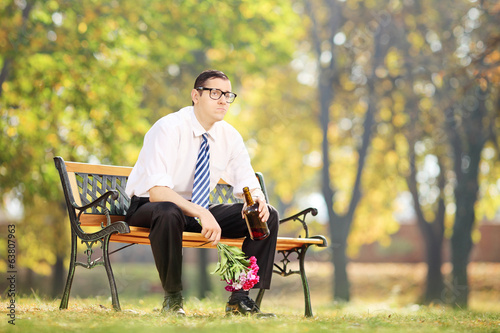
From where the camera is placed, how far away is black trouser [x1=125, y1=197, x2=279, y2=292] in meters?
4.61

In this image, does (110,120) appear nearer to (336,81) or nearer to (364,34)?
(336,81)

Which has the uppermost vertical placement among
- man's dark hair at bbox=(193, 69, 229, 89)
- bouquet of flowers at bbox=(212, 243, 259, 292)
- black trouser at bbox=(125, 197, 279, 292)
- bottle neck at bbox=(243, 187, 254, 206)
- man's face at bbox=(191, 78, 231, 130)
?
man's dark hair at bbox=(193, 69, 229, 89)

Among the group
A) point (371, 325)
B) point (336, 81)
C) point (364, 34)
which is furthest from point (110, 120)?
point (371, 325)

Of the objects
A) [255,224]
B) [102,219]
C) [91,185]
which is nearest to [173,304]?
[255,224]

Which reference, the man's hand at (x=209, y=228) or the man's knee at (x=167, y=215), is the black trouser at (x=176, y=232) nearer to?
the man's knee at (x=167, y=215)

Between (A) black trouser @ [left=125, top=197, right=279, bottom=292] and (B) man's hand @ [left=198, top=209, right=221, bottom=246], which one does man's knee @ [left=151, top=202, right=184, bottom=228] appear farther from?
(B) man's hand @ [left=198, top=209, right=221, bottom=246]

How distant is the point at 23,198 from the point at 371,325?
418 inches

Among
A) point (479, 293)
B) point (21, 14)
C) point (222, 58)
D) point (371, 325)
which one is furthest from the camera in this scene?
point (479, 293)

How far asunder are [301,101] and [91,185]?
1428 centimetres

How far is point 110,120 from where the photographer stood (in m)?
13.5

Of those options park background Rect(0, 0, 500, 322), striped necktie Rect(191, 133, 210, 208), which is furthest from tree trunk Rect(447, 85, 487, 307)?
striped necktie Rect(191, 133, 210, 208)

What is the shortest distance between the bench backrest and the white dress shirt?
1.95 ft

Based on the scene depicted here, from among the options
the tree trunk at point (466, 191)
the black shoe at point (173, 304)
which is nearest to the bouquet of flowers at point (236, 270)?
the black shoe at point (173, 304)

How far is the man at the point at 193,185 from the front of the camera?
4641mm
